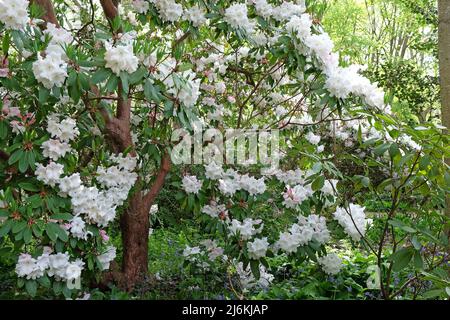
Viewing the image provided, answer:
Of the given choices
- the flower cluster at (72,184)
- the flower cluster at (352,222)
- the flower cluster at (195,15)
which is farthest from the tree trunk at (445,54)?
the flower cluster at (72,184)

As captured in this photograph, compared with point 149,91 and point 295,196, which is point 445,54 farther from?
point 149,91

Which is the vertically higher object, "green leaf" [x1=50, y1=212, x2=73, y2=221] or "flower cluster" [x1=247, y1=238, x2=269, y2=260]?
"green leaf" [x1=50, y1=212, x2=73, y2=221]

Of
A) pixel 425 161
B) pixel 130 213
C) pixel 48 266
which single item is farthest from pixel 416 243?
pixel 130 213

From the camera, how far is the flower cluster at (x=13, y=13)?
158 centimetres

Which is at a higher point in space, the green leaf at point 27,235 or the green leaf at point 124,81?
the green leaf at point 124,81

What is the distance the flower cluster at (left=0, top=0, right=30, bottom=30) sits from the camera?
1.58m

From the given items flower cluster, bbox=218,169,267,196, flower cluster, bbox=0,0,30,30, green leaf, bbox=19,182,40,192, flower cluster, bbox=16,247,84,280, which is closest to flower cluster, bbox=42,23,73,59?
flower cluster, bbox=0,0,30,30

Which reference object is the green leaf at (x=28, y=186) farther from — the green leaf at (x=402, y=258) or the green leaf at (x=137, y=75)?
the green leaf at (x=402, y=258)

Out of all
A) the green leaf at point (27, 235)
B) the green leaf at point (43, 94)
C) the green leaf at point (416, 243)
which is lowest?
the green leaf at point (416, 243)

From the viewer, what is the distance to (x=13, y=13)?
1.59 meters

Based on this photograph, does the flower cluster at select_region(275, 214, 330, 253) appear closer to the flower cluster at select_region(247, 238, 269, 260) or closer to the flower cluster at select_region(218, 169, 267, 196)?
the flower cluster at select_region(247, 238, 269, 260)

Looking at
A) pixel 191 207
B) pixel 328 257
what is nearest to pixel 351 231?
pixel 328 257
